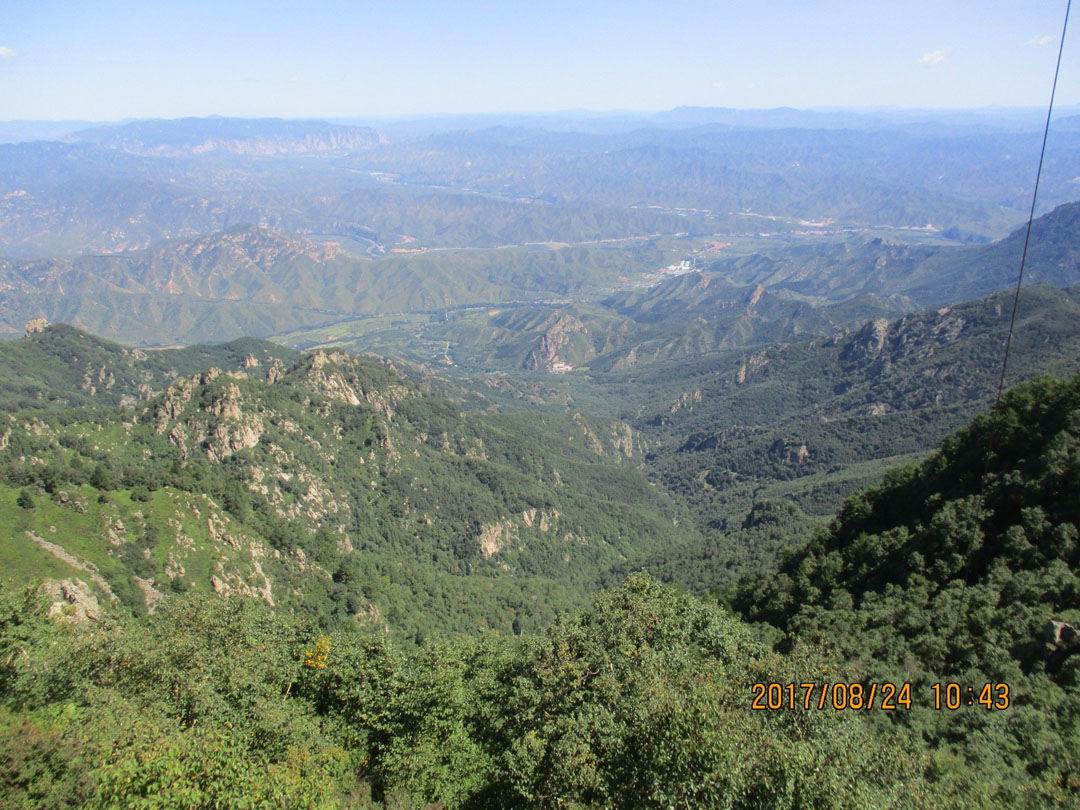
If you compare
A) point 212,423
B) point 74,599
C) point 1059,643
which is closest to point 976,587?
point 1059,643

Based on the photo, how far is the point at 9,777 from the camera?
30.6 m

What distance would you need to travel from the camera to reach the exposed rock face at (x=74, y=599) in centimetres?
6750

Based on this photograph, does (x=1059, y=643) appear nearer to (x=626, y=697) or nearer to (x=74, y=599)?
(x=626, y=697)

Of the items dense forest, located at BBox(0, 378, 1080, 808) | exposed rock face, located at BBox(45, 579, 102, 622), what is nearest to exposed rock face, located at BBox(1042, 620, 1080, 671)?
dense forest, located at BBox(0, 378, 1080, 808)

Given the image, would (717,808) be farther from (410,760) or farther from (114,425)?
(114,425)

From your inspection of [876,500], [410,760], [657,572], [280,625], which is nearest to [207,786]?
[410,760]

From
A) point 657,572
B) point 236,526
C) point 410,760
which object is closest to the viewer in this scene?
point 410,760

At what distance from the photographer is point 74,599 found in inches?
2886

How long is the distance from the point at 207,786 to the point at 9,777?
893cm
